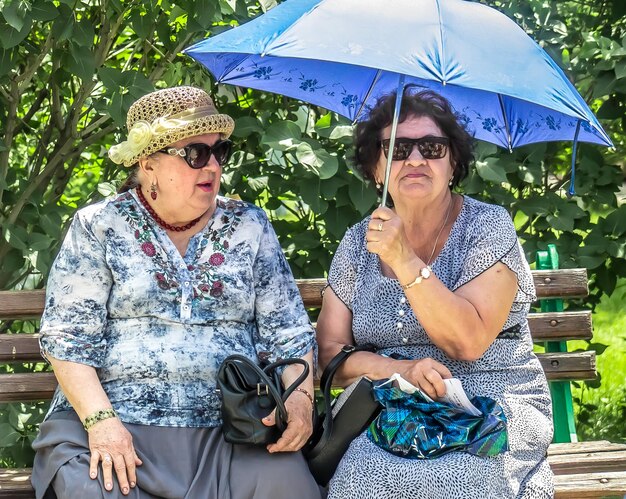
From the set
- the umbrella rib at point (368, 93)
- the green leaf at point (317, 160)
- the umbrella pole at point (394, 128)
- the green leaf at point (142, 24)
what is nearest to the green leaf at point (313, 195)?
the green leaf at point (317, 160)

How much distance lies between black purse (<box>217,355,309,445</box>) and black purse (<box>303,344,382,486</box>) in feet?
0.54

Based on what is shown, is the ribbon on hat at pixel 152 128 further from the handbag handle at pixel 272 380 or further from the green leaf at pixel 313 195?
the green leaf at pixel 313 195

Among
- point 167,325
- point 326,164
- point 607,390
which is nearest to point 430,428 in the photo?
point 167,325

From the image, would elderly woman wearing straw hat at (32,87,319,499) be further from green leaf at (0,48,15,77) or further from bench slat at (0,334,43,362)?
green leaf at (0,48,15,77)

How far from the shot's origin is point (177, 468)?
135 inches

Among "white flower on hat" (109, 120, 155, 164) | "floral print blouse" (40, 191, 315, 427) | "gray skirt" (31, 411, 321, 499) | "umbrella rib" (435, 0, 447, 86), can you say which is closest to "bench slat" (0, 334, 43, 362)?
"floral print blouse" (40, 191, 315, 427)

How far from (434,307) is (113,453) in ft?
3.43

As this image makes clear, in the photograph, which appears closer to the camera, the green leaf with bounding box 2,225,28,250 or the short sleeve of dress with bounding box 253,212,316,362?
the short sleeve of dress with bounding box 253,212,316,362

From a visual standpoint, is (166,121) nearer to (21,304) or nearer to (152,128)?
(152,128)

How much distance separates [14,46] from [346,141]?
136cm

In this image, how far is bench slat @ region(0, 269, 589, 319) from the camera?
405 cm

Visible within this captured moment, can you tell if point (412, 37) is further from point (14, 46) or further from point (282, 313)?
point (14, 46)

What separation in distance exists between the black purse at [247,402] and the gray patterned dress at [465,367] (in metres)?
0.25

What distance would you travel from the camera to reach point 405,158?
12.0 feet
